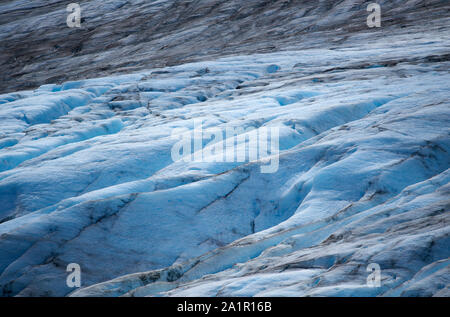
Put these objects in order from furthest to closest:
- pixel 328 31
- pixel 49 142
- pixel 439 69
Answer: pixel 328 31 → pixel 439 69 → pixel 49 142

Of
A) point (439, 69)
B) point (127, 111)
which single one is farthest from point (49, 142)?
point (439, 69)

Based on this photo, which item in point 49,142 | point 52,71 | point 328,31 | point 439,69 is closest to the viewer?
point 49,142

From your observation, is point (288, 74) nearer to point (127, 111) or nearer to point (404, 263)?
point (127, 111)
